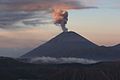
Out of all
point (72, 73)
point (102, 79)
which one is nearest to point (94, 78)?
point (102, 79)

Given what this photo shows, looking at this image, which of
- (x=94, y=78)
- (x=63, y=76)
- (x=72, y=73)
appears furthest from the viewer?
(x=72, y=73)

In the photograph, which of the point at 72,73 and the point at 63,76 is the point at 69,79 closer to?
the point at 63,76

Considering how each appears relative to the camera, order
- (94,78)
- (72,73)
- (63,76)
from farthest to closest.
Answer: (72,73) < (63,76) < (94,78)

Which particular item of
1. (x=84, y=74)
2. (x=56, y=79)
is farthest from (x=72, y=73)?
(x=56, y=79)

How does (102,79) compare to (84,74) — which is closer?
(102,79)

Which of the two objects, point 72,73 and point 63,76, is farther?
point 72,73

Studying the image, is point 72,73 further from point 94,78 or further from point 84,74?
point 94,78

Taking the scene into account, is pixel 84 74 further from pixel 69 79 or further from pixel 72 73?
pixel 69 79

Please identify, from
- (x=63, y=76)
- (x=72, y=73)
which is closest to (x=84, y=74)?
(x=72, y=73)
